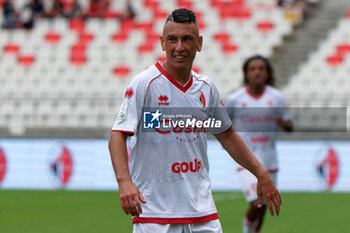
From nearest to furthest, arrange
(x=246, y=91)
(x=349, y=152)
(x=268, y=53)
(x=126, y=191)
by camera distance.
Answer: (x=126, y=191)
(x=246, y=91)
(x=349, y=152)
(x=268, y=53)

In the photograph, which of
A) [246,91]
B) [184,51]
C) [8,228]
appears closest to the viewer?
[184,51]

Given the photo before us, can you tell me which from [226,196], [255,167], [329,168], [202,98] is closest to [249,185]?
[255,167]

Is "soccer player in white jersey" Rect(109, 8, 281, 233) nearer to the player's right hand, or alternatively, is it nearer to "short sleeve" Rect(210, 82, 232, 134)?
"short sleeve" Rect(210, 82, 232, 134)

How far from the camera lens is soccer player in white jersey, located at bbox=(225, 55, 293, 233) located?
872cm

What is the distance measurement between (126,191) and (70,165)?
1248cm

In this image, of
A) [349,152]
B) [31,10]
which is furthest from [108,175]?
[31,10]

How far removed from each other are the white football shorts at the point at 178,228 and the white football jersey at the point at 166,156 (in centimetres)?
3

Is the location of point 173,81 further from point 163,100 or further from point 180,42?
point 180,42

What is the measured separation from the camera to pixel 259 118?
358 inches

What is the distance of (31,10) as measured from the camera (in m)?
23.2

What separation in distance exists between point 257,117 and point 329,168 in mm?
6689

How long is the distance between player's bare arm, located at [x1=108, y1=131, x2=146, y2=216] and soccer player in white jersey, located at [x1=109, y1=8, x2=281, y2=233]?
0.16 m

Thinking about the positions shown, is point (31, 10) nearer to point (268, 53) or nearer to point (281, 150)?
point (268, 53)

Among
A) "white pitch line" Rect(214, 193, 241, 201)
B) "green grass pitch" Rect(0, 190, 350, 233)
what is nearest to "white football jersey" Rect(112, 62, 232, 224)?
"green grass pitch" Rect(0, 190, 350, 233)
